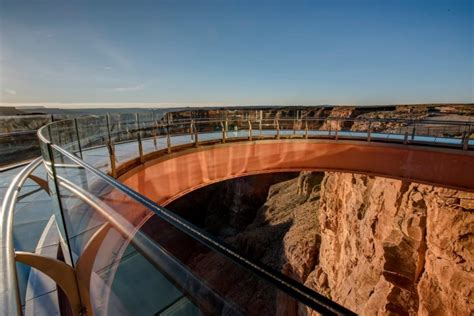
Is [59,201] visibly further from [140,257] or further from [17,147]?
[17,147]

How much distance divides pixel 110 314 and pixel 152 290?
74cm

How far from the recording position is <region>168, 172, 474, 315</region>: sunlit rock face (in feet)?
27.0

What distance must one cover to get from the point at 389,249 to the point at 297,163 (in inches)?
219

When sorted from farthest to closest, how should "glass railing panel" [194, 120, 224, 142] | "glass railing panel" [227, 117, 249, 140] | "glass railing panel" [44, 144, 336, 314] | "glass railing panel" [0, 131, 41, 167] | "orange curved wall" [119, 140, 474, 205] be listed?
"glass railing panel" [227, 117, 249, 140]
"glass railing panel" [194, 120, 224, 142]
"orange curved wall" [119, 140, 474, 205]
"glass railing panel" [0, 131, 41, 167]
"glass railing panel" [44, 144, 336, 314]

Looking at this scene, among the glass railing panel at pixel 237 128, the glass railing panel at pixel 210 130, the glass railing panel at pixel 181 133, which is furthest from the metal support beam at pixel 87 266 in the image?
the glass railing panel at pixel 237 128

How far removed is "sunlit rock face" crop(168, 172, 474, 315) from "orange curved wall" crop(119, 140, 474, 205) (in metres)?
1.27

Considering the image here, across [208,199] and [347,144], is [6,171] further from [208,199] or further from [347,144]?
[208,199]

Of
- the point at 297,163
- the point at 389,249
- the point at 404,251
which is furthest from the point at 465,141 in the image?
the point at 297,163

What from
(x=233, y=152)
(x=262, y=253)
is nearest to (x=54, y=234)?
(x=233, y=152)

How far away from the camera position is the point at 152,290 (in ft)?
5.41

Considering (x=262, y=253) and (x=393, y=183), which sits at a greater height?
(x=393, y=183)

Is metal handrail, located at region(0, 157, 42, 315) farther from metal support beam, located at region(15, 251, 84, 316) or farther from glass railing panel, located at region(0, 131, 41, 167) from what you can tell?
glass railing panel, located at region(0, 131, 41, 167)

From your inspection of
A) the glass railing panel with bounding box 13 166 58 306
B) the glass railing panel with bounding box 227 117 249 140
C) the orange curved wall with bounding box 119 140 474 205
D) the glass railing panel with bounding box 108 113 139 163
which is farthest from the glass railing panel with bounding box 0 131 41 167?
the glass railing panel with bounding box 227 117 249 140

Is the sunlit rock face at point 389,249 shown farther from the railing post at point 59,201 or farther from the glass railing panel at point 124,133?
the glass railing panel at point 124,133
